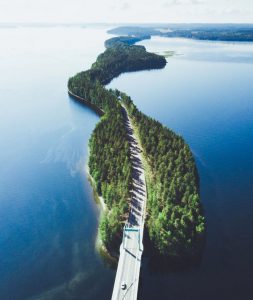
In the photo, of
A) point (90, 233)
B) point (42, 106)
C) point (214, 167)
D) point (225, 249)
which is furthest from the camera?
point (42, 106)

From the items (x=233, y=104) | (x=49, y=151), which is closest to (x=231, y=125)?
(x=233, y=104)

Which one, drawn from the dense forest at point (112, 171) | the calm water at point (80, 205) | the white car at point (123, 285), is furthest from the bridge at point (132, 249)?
the calm water at point (80, 205)

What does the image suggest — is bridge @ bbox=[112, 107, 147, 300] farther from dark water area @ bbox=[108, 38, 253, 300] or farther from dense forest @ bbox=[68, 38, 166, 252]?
dark water area @ bbox=[108, 38, 253, 300]

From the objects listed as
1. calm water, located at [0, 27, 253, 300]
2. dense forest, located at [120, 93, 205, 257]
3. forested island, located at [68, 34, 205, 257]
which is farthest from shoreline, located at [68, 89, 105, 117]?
dense forest, located at [120, 93, 205, 257]

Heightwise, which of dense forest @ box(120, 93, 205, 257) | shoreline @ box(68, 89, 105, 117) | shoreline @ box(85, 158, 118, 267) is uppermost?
shoreline @ box(68, 89, 105, 117)

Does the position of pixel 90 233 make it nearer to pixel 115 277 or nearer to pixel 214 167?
pixel 115 277

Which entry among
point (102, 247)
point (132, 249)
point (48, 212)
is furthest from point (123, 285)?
point (48, 212)
